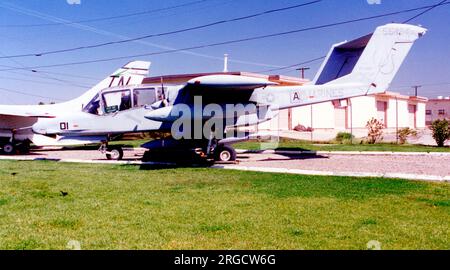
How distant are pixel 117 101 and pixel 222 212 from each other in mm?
9198

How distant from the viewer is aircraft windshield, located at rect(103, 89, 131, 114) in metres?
14.2

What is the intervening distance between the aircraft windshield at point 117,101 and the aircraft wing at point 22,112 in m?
6.27

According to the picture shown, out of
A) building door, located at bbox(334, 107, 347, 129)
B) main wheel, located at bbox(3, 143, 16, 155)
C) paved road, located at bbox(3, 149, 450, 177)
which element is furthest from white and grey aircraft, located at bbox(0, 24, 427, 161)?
building door, located at bbox(334, 107, 347, 129)

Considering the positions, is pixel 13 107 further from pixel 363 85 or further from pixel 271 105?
pixel 363 85

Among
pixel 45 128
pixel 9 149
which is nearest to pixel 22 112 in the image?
pixel 9 149

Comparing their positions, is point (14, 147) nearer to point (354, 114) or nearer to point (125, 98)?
point (125, 98)

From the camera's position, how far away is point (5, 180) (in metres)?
9.37

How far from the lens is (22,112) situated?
63.7ft

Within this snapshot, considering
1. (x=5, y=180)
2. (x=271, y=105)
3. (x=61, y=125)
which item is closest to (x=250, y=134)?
(x=271, y=105)

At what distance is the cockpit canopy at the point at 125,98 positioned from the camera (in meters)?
14.1

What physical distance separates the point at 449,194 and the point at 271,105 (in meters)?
7.40

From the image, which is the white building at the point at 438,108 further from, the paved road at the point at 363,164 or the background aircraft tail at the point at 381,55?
the background aircraft tail at the point at 381,55

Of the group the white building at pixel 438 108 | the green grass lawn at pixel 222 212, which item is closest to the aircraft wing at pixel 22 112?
the green grass lawn at pixel 222 212

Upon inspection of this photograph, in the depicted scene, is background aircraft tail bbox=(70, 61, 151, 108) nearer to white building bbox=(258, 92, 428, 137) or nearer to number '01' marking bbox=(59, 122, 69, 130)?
number '01' marking bbox=(59, 122, 69, 130)
